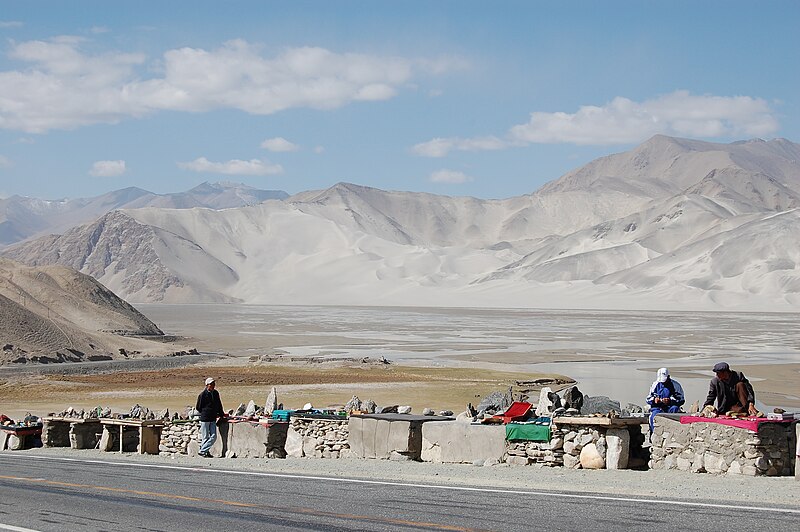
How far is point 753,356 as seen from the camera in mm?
59469

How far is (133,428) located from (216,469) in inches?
190

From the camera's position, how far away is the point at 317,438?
1778cm

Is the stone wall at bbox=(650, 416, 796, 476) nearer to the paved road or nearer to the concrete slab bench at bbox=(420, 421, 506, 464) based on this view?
the paved road

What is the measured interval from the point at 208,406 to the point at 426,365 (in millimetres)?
36574

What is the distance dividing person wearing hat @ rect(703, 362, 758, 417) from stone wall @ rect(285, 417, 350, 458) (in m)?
6.15

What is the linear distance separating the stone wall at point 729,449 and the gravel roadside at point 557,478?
20 centimetres

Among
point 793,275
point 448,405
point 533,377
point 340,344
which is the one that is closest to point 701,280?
point 793,275

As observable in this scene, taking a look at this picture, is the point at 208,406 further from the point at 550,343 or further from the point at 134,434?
the point at 550,343

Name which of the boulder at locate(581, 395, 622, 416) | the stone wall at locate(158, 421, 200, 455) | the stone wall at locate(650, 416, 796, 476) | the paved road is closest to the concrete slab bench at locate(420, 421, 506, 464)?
the paved road

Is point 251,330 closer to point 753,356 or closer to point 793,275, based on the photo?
point 753,356

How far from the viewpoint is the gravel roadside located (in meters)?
11.6

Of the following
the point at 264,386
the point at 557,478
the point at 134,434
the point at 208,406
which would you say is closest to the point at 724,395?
the point at 557,478

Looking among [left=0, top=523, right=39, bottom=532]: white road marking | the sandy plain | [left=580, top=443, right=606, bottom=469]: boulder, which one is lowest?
[left=0, top=523, right=39, bottom=532]: white road marking

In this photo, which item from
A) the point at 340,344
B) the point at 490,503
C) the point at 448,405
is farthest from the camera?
the point at 340,344
